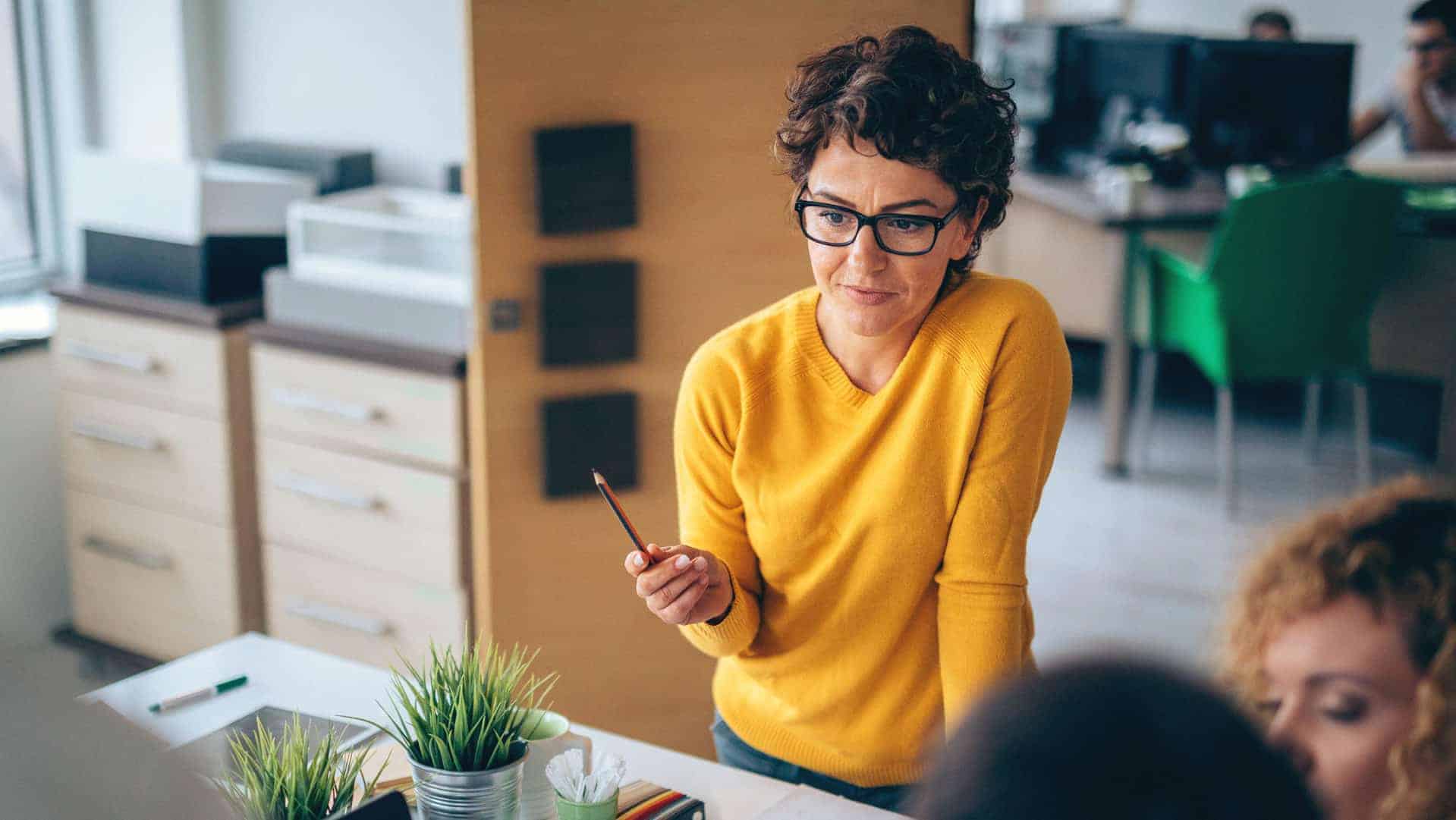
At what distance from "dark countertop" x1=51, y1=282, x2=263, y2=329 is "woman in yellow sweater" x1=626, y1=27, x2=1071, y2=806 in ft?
5.67

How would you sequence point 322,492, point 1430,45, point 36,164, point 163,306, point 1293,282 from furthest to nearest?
point 1430,45 < point 1293,282 < point 36,164 < point 163,306 < point 322,492

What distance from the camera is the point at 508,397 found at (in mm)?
2396

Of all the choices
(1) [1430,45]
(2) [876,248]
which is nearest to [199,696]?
(2) [876,248]

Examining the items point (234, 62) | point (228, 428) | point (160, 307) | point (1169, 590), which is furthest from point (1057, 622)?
point (234, 62)

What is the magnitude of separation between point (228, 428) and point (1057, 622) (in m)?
2.01

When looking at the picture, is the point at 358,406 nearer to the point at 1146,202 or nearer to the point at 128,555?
the point at 128,555

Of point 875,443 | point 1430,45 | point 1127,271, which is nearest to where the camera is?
point 875,443

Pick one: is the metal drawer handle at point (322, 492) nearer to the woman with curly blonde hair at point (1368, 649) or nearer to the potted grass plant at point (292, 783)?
the potted grass plant at point (292, 783)

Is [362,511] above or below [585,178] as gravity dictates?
below

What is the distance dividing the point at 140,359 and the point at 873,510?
7.04ft

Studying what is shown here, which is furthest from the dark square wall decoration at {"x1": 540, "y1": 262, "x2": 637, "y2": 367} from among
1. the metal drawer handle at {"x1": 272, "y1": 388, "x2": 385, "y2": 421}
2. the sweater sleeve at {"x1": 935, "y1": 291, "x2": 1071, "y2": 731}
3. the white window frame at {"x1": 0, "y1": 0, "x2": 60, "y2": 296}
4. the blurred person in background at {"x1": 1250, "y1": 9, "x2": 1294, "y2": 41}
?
the blurred person in background at {"x1": 1250, "y1": 9, "x2": 1294, "y2": 41}

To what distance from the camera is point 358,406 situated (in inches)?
108

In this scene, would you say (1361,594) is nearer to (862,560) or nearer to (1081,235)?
(862,560)

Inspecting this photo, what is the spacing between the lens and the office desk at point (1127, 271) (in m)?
4.17
